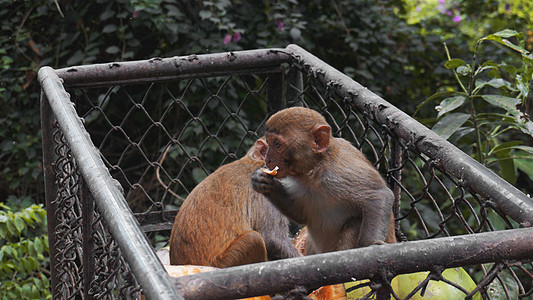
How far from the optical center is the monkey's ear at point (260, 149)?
9.74 ft

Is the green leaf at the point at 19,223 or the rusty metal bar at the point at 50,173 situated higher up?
the rusty metal bar at the point at 50,173

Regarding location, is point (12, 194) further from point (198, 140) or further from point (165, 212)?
point (165, 212)

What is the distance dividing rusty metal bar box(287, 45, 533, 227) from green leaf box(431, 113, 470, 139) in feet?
1.98

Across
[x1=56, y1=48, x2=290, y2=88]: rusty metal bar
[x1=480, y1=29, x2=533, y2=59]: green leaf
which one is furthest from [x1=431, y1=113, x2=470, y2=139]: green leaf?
[x1=56, y1=48, x2=290, y2=88]: rusty metal bar

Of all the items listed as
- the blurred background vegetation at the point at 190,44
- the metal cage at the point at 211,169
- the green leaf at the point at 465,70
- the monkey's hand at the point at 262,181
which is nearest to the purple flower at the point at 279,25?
the blurred background vegetation at the point at 190,44

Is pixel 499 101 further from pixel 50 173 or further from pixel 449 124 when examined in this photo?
pixel 50 173

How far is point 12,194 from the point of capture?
5.79 metres

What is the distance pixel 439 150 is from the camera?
2049 millimetres

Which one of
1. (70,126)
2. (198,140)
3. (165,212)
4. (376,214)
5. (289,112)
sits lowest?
(198,140)

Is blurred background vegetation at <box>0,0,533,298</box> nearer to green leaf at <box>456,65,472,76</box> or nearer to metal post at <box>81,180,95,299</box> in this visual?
green leaf at <box>456,65,472,76</box>

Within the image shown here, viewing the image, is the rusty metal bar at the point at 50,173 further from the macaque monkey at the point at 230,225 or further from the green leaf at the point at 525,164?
the green leaf at the point at 525,164

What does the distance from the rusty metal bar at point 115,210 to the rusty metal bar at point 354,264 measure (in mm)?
58

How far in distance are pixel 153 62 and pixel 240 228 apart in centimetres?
86

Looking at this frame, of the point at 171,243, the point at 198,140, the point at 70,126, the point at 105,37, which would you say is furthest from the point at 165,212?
the point at 105,37
